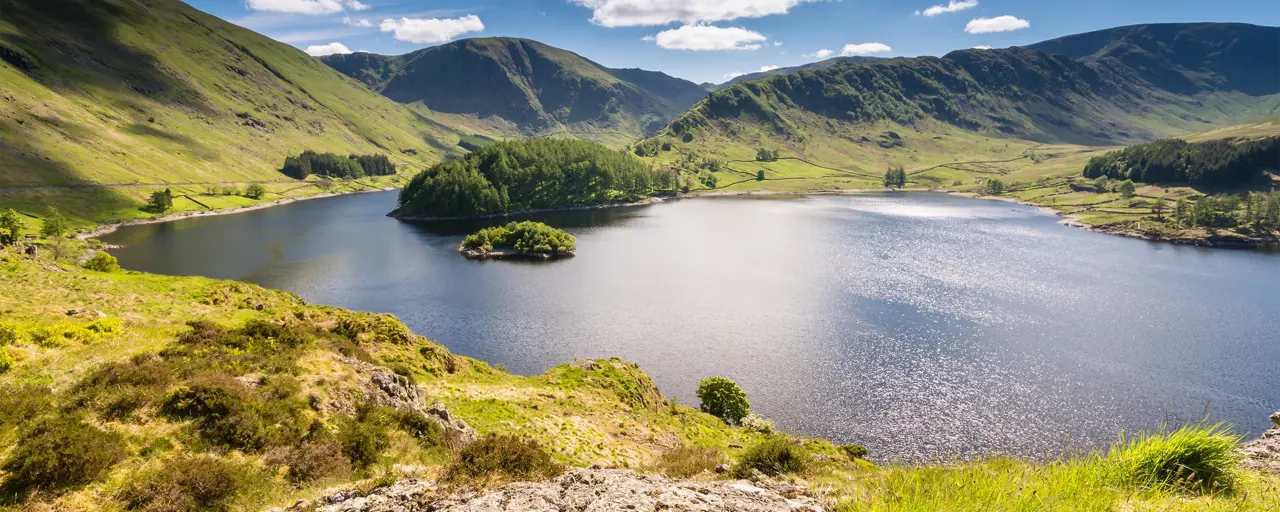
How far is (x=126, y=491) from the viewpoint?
587 inches

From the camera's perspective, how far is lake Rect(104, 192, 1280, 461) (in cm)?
6028

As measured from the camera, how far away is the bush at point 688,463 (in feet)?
64.7

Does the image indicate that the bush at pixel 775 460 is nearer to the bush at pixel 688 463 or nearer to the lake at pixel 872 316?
the bush at pixel 688 463

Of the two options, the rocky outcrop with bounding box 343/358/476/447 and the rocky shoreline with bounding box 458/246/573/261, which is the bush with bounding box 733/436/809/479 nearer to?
the rocky outcrop with bounding box 343/358/476/447

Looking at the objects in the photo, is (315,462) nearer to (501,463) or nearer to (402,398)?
(501,463)

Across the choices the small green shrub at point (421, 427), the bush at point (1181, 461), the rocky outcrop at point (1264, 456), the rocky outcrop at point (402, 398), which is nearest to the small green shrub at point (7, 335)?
the rocky outcrop at point (402, 398)

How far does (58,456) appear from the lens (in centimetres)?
1470

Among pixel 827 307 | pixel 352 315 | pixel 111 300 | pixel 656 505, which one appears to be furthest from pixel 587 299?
pixel 656 505

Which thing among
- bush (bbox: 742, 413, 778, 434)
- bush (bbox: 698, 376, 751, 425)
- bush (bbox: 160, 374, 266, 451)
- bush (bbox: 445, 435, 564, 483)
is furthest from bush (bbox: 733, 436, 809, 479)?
bush (bbox: 698, 376, 751, 425)

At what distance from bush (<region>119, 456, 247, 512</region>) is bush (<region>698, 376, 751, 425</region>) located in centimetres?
4290

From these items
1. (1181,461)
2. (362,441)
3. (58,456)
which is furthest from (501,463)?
(1181,461)

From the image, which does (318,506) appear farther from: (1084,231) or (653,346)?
(1084,231)

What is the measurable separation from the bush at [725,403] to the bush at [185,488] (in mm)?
42899

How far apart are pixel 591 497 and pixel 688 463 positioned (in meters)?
9.55
